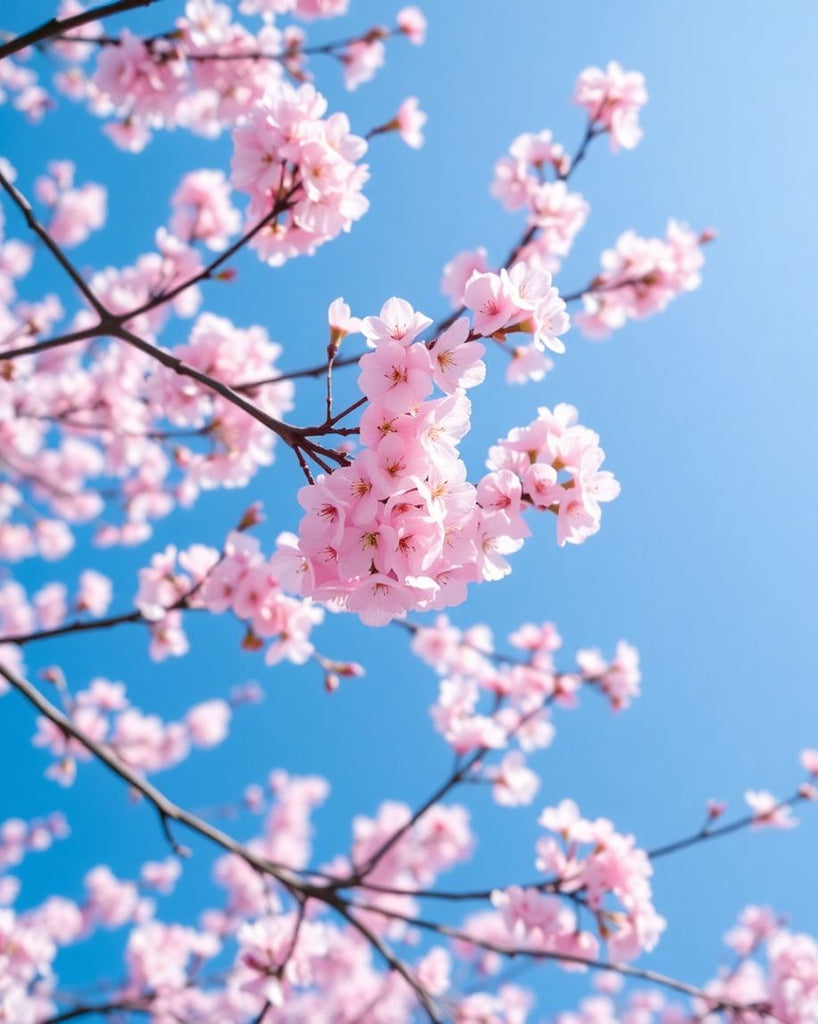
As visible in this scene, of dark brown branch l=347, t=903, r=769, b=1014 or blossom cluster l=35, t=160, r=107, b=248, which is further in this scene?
blossom cluster l=35, t=160, r=107, b=248

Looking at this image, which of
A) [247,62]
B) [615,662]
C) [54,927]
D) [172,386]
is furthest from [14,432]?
[54,927]

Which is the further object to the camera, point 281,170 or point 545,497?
point 281,170

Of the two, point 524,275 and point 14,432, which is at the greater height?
point 14,432

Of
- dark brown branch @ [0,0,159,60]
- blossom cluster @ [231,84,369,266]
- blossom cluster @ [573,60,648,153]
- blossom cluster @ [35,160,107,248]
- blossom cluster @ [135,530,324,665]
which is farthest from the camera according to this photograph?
blossom cluster @ [35,160,107,248]

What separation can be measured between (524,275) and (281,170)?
5.17ft

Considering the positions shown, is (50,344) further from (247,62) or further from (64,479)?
(64,479)

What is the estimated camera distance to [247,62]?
15.3ft

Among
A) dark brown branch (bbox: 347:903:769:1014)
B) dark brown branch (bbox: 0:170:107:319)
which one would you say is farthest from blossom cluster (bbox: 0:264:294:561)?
dark brown branch (bbox: 347:903:769:1014)

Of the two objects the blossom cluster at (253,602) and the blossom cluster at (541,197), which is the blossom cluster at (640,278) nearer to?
the blossom cluster at (541,197)

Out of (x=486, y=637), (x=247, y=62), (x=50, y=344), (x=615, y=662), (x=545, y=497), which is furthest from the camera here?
(x=486, y=637)

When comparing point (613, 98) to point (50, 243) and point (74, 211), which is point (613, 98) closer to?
point (50, 243)

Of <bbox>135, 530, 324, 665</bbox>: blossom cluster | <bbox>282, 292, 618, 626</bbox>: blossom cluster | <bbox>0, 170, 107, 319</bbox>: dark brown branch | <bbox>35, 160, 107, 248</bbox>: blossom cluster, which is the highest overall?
<bbox>35, 160, 107, 248</bbox>: blossom cluster

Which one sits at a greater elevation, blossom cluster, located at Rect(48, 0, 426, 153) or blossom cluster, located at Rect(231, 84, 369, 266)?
blossom cluster, located at Rect(48, 0, 426, 153)

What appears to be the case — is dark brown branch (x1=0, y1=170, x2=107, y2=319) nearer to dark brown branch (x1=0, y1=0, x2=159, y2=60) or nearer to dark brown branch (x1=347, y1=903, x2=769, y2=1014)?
dark brown branch (x1=0, y1=0, x2=159, y2=60)
